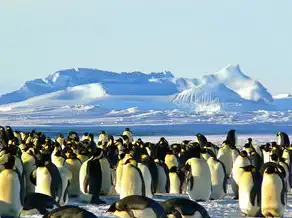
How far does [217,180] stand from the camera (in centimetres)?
1234

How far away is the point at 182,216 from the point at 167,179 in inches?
186

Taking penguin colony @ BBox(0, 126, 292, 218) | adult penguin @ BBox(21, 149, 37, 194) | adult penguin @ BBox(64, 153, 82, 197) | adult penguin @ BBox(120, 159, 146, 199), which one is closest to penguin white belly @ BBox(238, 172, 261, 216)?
penguin colony @ BBox(0, 126, 292, 218)

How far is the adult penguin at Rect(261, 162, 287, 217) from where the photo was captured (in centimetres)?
973

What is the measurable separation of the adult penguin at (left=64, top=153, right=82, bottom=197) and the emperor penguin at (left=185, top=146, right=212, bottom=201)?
171cm

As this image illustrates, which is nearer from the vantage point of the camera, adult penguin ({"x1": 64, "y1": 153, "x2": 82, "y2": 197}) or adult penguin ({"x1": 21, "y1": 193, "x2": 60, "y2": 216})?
adult penguin ({"x1": 21, "y1": 193, "x2": 60, "y2": 216})

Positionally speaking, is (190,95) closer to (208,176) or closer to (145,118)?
(145,118)

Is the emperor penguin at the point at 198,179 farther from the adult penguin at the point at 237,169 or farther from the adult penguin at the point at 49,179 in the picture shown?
the adult penguin at the point at 49,179

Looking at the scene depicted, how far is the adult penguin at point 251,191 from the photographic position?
10.2 m

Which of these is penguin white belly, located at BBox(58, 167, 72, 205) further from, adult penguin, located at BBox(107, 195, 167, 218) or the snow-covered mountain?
the snow-covered mountain

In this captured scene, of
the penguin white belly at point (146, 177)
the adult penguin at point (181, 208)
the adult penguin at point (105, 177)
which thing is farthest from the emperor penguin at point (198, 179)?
the adult penguin at point (181, 208)

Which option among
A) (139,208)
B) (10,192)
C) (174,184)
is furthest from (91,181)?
(139,208)

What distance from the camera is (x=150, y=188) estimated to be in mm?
11344

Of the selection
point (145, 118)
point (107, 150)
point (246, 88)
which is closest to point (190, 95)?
point (246, 88)

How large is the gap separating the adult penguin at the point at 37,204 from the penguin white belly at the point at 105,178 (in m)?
2.87
